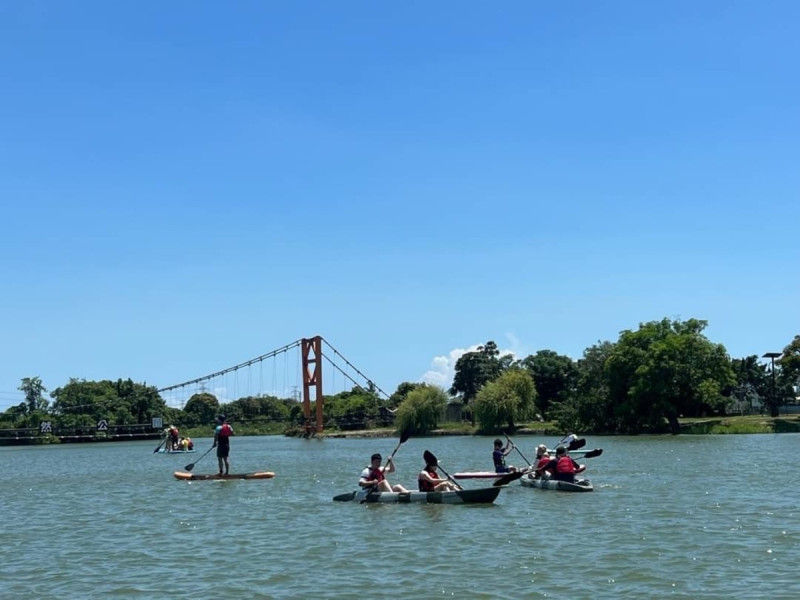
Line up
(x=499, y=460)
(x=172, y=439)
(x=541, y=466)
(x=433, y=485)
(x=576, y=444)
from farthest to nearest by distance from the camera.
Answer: (x=172, y=439) → (x=576, y=444) → (x=499, y=460) → (x=541, y=466) → (x=433, y=485)

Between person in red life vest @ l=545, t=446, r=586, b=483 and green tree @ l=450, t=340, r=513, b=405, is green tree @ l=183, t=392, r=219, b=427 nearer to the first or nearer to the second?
green tree @ l=450, t=340, r=513, b=405

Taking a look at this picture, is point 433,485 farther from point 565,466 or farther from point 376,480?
point 565,466

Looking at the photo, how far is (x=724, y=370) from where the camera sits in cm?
6519

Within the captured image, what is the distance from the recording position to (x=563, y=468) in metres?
25.4

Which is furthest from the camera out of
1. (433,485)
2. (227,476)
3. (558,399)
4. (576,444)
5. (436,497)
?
(558,399)

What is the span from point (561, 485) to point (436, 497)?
4527 mm

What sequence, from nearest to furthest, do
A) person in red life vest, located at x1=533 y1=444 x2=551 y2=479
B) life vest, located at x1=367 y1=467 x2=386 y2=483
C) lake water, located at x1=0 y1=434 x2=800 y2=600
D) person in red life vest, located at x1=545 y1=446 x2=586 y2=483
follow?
lake water, located at x1=0 y1=434 x2=800 y2=600 → life vest, located at x1=367 y1=467 x2=386 y2=483 → person in red life vest, located at x1=545 y1=446 x2=586 y2=483 → person in red life vest, located at x1=533 y1=444 x2=551 y2=479

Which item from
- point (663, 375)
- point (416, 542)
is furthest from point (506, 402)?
point (416, 542)

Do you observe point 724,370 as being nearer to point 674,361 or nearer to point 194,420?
point 674,361

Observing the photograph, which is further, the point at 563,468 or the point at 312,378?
the point at 312,378

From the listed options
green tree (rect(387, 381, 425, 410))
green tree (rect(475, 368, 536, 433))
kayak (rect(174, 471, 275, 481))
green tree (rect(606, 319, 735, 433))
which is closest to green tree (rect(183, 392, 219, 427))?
green tree (rect(387, 381, 425, 410))

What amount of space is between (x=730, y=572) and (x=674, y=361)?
5286cm

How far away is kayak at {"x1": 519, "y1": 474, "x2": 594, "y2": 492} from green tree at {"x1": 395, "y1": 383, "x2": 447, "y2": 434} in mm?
58507

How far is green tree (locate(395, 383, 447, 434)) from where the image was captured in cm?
8531
